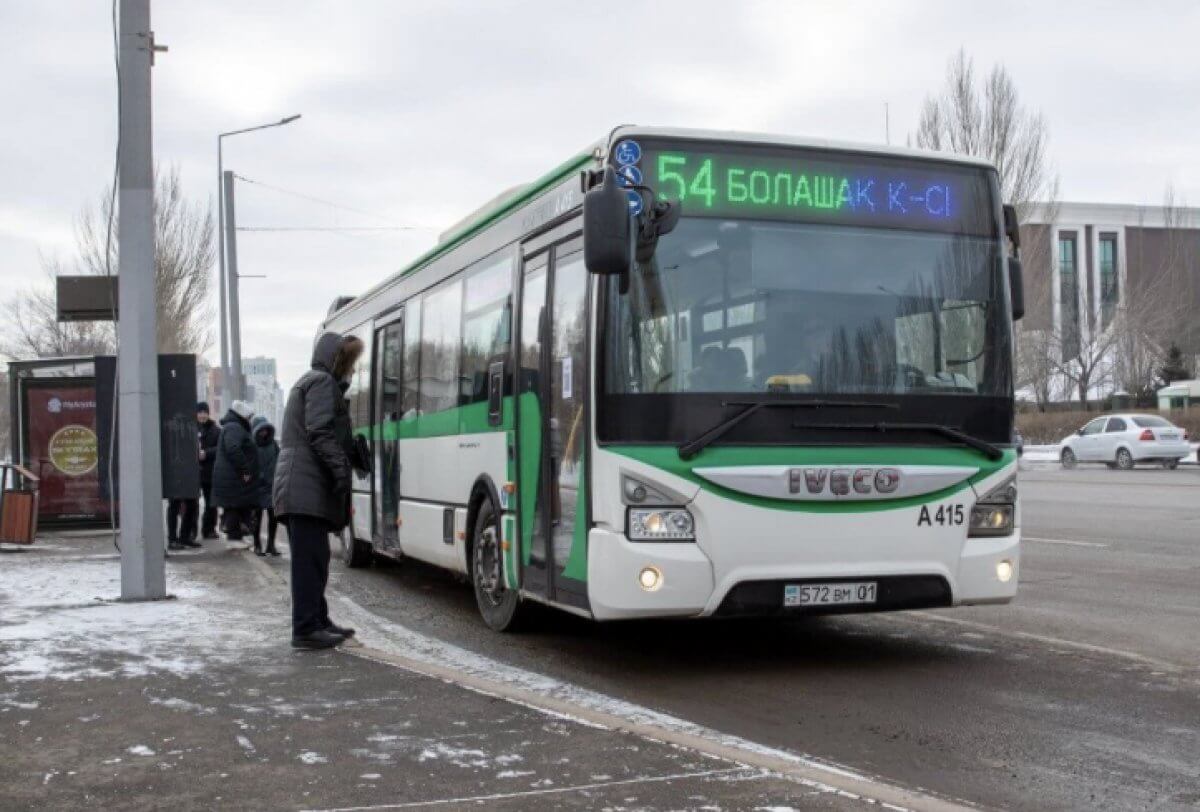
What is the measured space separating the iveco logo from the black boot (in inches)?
114

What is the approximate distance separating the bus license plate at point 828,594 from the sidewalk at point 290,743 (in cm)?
170

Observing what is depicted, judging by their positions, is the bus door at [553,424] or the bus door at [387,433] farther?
the bus door at [387,433]

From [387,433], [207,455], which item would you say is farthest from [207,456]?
[387,433]

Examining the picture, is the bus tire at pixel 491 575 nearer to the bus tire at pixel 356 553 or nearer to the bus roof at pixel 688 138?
the bus roof at pixel 688 138

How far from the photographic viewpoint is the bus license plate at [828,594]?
742cm

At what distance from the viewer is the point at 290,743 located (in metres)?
5.83

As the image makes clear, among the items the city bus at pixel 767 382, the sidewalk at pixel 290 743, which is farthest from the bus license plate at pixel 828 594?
the sidewalk at pixel 290 743

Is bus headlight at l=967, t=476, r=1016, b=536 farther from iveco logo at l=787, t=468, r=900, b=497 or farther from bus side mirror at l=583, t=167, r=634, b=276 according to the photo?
bus side mirror at l=583, t=167, r=634, b=276

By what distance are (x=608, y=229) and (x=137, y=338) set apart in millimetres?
5169

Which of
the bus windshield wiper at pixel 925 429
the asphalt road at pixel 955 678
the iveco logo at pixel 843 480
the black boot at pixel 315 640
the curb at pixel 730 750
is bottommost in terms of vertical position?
the asphalt road at pixel 955 678

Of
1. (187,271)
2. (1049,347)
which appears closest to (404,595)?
(187,271)

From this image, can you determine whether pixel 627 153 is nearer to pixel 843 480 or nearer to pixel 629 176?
pixel 629 176

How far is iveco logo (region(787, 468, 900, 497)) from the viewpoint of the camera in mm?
7383

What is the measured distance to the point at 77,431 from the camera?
759 inches
